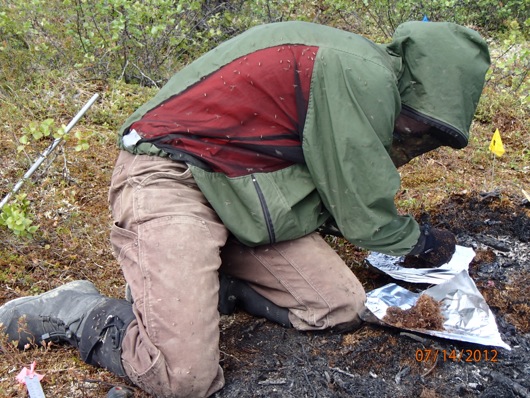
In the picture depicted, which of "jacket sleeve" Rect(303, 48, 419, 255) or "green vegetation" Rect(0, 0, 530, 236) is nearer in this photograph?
"jacket sleeve" Rect(303, 48, 419, 255)

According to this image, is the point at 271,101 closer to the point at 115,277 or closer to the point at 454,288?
the point at 454,288

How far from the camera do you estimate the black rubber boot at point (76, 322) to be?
233 cm

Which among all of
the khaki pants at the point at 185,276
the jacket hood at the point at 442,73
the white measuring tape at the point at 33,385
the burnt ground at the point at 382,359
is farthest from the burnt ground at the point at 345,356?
the jacket hood at the point at 442,73

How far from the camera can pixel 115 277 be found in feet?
10.3

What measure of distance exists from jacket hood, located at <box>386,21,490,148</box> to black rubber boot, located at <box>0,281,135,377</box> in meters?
1.53

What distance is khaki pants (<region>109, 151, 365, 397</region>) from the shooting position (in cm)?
218

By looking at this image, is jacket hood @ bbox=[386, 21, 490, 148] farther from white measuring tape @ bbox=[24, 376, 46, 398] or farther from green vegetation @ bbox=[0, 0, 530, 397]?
white measuring tape @ bbox=[24, 376, 46, 398]

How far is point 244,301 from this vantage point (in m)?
2.80

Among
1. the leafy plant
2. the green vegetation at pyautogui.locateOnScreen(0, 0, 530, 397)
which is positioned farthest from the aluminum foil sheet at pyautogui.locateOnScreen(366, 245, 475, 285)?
the leafy plant

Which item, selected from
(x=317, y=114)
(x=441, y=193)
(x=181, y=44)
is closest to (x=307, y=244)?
(x=317, y=114)

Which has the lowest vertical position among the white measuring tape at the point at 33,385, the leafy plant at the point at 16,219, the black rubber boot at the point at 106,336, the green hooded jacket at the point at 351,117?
the black rubber boot at the point at 106,336

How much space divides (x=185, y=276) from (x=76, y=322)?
1.99ft

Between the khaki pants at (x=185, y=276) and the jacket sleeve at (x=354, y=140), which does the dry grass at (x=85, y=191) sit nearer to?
the khaki pants at (x=185, y=276)
